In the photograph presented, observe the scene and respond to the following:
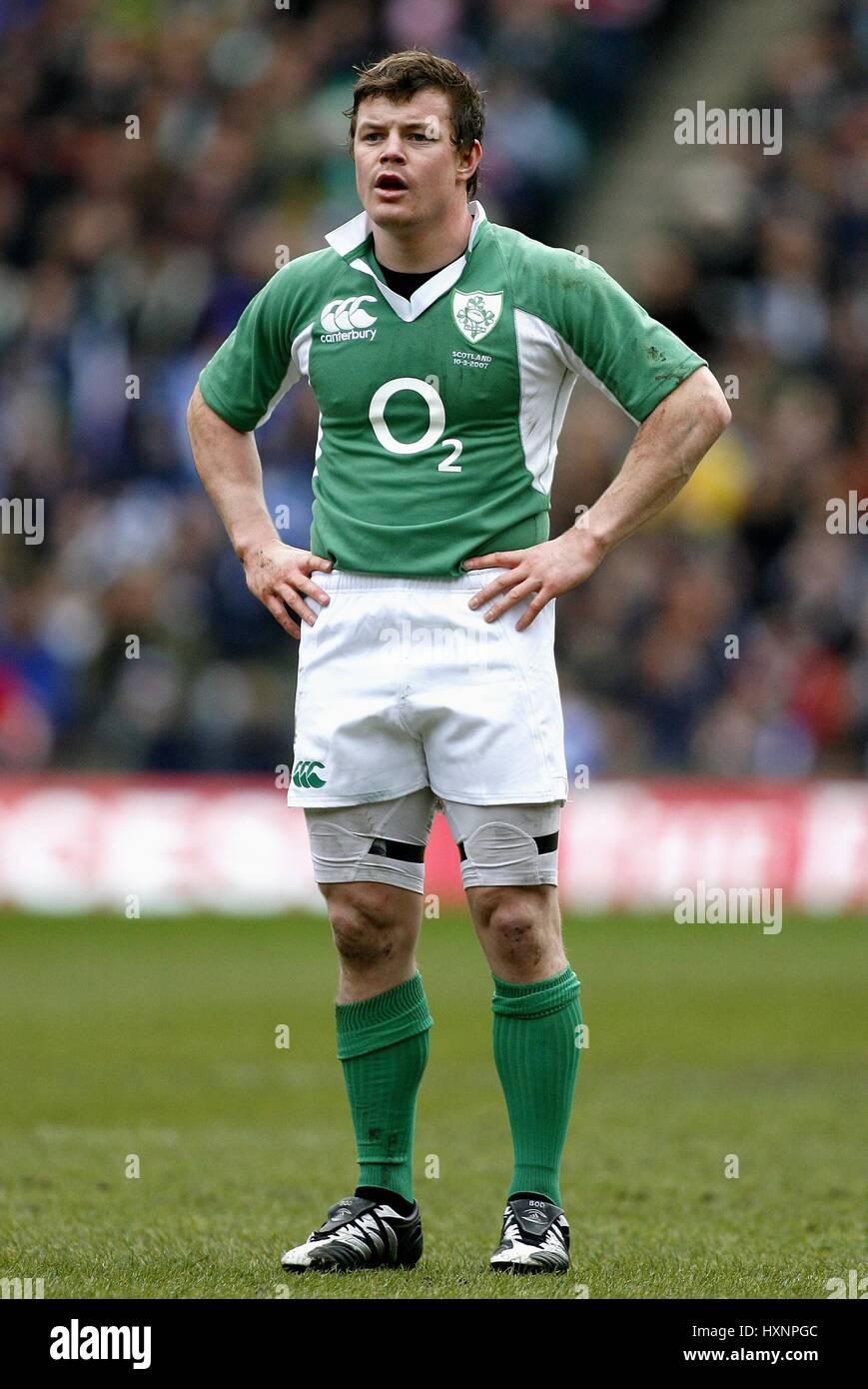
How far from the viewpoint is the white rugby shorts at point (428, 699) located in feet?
15.6

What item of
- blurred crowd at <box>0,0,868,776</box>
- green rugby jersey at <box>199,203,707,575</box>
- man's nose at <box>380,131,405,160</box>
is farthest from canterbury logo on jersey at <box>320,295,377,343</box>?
blurred crowd at <box>0,0,868,776</box>

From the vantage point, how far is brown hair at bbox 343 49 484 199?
473 centimetres

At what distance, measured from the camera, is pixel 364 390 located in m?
4.82

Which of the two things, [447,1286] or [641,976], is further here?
[641,976]

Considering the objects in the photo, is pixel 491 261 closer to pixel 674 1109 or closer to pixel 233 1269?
pixel 233 1269

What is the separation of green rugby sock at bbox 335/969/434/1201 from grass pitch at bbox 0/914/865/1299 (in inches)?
9.7

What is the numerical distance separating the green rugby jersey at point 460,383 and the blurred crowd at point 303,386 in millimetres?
8721

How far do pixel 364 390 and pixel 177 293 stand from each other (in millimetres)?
11357

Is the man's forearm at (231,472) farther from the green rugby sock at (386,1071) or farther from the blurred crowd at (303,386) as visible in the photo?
the blurred crowd at (303,386)

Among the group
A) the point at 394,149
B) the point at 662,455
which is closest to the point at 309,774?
the point at 662,455

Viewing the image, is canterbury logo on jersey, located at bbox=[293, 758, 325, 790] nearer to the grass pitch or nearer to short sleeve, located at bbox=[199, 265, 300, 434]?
short sleeve, located at bbox=[199, 265, 300, 434]

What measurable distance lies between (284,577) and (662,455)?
0.91 meters

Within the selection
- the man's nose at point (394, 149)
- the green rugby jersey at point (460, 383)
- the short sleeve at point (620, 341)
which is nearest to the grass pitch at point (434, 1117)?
the green rugby jersey at point (460, 383)

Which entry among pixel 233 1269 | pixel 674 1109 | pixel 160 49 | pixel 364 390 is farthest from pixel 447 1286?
pixel 160 49
